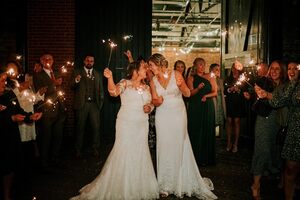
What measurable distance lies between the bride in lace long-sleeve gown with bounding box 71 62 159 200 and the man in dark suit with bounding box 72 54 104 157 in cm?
306

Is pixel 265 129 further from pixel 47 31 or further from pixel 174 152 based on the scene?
pixel 47 31

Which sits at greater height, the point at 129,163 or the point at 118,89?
the point at 118,89

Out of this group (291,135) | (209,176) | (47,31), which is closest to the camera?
(291,135)

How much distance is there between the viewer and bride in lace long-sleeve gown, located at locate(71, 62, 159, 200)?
5.84 m

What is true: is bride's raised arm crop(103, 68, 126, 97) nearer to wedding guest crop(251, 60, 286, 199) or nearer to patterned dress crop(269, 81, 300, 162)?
wedding guest crop(251, 60, 286, 199)

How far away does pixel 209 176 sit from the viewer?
299 inches

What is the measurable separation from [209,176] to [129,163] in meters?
2.29

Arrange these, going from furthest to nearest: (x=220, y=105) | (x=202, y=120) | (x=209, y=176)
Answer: (x=220, y=105)
(x=202, y=120)
(x=209, y=176)

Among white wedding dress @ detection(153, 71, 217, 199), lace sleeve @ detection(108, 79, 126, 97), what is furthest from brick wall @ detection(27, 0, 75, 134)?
white wedding dress @ detection(153, 71, 217, 199)

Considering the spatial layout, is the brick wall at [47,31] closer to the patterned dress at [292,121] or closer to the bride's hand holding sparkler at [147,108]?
the bride's hand holding sparkler at [147,108]

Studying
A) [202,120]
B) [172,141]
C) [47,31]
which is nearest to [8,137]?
[172,141]

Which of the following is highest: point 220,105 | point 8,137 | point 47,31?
point 47,31

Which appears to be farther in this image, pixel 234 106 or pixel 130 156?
pixel 234 106

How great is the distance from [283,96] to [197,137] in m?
3.33
